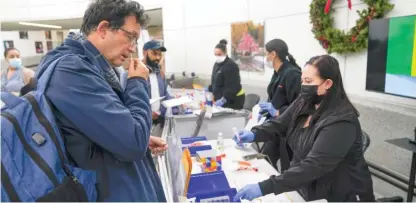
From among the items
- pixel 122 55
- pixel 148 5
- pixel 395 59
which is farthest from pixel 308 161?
pixel 148 5

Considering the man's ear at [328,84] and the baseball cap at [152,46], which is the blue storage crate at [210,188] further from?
the baseball cap at [152,46]

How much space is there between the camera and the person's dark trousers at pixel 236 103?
414 cm

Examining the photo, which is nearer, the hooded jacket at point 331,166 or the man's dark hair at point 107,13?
the man's dark hair at point 107,13

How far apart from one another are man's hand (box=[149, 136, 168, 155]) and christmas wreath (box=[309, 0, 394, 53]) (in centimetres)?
233

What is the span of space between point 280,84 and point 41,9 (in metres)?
7.16

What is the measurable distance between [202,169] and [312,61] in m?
0.93

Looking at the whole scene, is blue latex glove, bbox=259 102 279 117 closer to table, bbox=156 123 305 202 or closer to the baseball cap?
table, bbox=156 123 305 202

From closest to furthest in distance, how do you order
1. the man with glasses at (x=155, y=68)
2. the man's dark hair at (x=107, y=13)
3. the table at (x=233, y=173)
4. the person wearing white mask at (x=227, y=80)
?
the man's dark hair at (x=107, y=13) → the table at (x=233, y=173) → the man with glasses at (x=155, y=68) → the person wearing white mask at (x=227, y=80)

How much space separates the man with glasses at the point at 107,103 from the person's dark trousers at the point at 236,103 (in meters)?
3.14

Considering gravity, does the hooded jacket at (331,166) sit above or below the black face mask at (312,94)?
below

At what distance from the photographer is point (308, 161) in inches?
59.1

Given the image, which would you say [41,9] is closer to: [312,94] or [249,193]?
[312,94]

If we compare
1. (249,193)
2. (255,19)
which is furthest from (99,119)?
(255,19)

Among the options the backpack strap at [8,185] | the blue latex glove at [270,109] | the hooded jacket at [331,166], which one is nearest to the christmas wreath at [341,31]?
the blue latex glove at [270,109]
